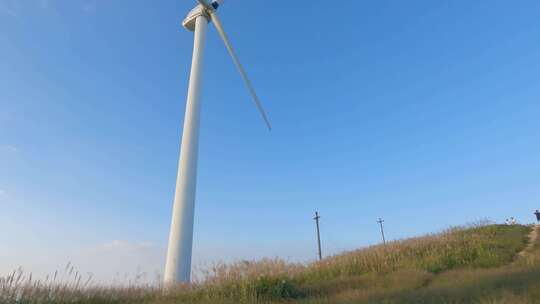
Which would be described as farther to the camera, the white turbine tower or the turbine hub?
the turbine hub

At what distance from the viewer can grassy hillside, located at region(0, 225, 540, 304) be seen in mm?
6453

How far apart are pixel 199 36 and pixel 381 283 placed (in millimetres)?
16344

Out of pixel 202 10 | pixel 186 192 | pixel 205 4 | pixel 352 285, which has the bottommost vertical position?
pixel 352 285

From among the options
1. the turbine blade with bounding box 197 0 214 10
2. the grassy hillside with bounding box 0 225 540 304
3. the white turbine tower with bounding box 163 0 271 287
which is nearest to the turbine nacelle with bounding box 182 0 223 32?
the turbine blade with bounding box 197 0 214 10

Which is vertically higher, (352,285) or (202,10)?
(202,10)

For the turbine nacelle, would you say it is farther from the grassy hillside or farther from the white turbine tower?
the grassy hillside

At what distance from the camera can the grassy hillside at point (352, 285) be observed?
645cm

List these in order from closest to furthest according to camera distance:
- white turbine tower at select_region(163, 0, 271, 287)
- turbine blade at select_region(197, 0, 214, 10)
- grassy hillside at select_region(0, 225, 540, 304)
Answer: grassy hillside at select_region(0, 225, 540, 304) → white turbine tower at select_region(163, 0, 271, 287) → turbine blade at select_region(197, 0, 214, 10)

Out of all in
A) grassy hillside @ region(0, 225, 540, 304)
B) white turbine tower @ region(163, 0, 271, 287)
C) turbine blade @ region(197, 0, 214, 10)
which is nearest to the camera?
grassy hillside @ region(0, 225, 540, 304)

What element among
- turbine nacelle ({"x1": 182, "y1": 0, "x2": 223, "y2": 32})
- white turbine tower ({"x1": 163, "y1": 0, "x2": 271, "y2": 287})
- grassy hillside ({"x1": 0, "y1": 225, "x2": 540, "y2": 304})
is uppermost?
turbine nacelle ({"x1": 182, "y1": 0, "x2": 223, "y2": 32})

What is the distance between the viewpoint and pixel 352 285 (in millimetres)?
8695

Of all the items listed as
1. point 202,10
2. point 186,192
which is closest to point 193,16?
point 202,10

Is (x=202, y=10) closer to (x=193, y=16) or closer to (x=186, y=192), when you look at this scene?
(x=193, y=16)

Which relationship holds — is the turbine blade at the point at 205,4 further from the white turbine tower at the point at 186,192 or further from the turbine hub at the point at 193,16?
the white turbine tower at the point at 186,192
